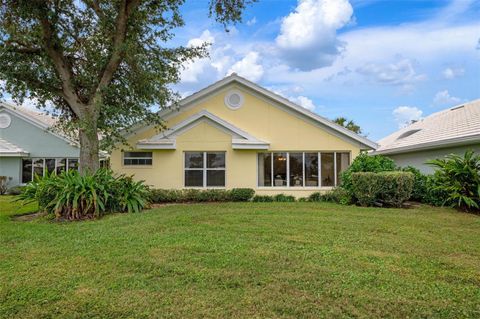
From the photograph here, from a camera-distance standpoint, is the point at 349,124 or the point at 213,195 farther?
the point at 349,124

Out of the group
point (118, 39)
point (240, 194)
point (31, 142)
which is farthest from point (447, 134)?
point (31, 142)

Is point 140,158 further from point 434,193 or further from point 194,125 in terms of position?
point 434,193

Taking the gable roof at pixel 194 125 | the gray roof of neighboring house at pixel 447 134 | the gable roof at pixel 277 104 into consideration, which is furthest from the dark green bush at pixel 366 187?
the gable roof at pixel 194 125

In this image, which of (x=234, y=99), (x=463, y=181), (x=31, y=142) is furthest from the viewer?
(x=31, y=142)

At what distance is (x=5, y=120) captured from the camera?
21.7m

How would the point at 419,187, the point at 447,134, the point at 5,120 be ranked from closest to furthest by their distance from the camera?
the point at 419,187
the point at 447,134
the point at 5,120

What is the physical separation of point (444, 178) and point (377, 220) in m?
4.53

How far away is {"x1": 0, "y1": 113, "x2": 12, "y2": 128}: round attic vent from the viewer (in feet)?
71.1

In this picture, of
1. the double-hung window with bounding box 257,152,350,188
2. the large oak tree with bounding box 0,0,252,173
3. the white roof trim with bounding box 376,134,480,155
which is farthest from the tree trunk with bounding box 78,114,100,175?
the white roof trim with bounding box 376,134,480,155

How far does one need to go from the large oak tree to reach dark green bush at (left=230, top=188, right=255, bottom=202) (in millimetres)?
4410

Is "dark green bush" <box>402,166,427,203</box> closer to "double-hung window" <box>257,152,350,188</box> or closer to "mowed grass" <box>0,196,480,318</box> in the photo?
"double-hung window" <box>257,152,350,188</box>

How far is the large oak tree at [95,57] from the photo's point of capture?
12156mm

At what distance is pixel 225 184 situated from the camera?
621 inches

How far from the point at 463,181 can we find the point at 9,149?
2307 cm
